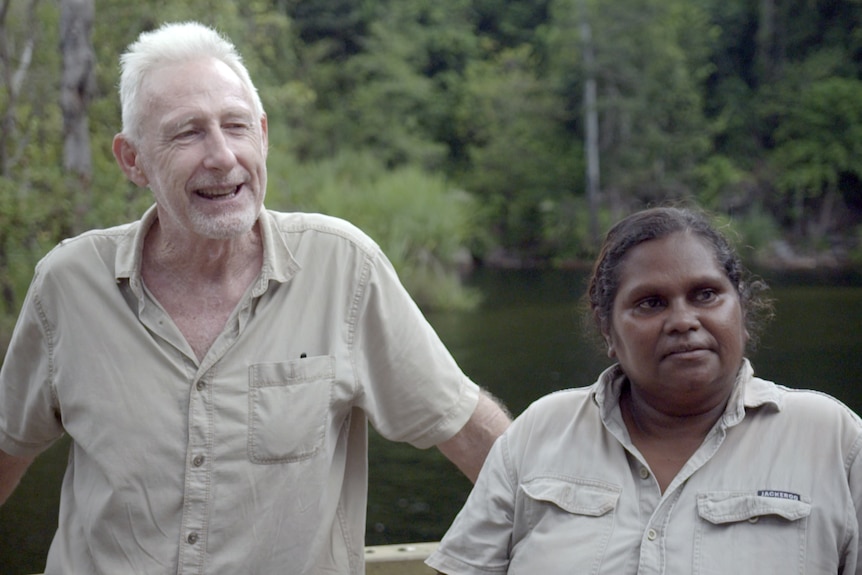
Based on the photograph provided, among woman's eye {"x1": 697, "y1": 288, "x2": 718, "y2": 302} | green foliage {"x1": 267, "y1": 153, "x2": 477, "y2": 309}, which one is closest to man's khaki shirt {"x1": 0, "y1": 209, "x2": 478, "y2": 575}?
woman's eye {"x1": 697, "y1": 288, "x2": 718, "y2": 302}

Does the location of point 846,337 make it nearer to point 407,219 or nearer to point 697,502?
point 407,219

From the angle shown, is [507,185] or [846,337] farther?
[507,185]

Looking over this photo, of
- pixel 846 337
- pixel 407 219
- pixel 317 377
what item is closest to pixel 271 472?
pixel 317 377

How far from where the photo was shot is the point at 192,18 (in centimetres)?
989

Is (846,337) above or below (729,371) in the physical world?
below

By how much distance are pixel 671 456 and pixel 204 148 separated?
0.83m

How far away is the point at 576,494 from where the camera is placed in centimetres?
147

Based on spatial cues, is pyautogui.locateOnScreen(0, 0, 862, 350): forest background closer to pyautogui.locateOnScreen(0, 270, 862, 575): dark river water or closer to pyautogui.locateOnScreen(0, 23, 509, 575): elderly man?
pyautogui.locateOnScreen(0, 270, 862, 575): dark river water

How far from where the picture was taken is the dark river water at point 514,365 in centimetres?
552

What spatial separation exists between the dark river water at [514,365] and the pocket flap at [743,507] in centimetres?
39

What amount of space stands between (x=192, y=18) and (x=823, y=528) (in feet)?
30.3

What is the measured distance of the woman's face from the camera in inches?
56.9

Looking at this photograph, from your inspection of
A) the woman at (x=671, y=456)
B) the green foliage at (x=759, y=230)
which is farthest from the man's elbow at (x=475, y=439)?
the green foliage at (x=759, y=230)

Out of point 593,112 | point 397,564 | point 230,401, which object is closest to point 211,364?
point 230,401
